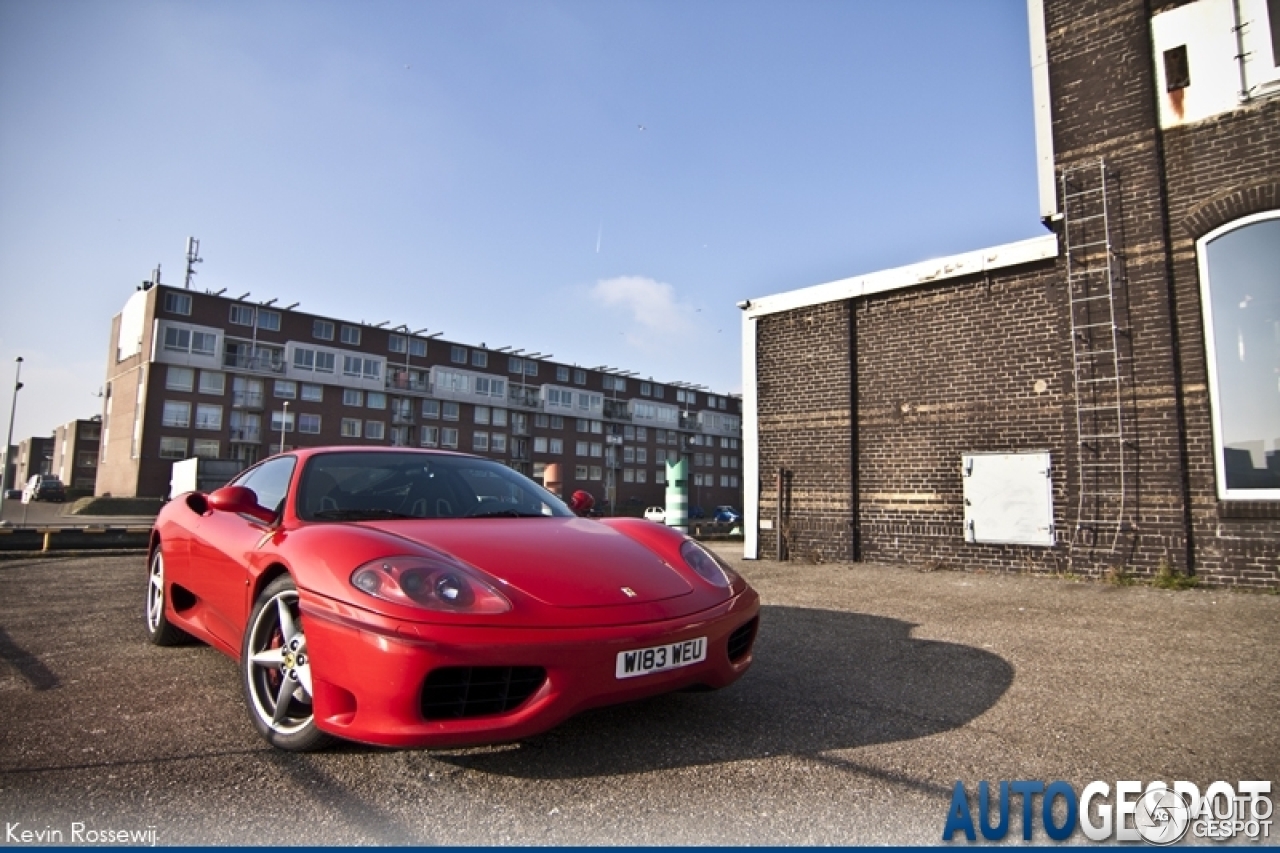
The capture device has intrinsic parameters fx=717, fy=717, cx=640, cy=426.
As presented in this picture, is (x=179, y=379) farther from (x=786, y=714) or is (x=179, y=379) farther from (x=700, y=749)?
(x=700, y=749)

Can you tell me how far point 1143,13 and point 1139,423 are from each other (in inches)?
200

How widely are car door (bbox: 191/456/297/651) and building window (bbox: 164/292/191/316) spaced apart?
57.2m

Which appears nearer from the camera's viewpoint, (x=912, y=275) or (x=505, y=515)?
(x=505, y=515)

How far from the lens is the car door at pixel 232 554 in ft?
11.0

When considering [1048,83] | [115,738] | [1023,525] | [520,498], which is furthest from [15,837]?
[1048,83]

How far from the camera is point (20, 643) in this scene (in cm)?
472

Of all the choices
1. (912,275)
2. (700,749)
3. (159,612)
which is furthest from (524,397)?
(700,749)

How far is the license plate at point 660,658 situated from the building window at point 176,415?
58.1 m

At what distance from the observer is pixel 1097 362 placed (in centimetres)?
870

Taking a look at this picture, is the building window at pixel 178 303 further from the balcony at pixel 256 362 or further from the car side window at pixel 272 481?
the car side window at pixel 272 481

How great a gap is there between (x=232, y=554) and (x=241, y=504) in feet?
0.97


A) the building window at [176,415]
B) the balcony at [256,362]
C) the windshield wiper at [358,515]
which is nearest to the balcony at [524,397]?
the balcony at [256,362]

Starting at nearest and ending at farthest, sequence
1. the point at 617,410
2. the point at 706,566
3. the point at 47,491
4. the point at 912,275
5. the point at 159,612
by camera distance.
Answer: the point at 706,566 → the point at 159,612 → the point at 912,275 → the point at 47,491 → the point at 617,410
